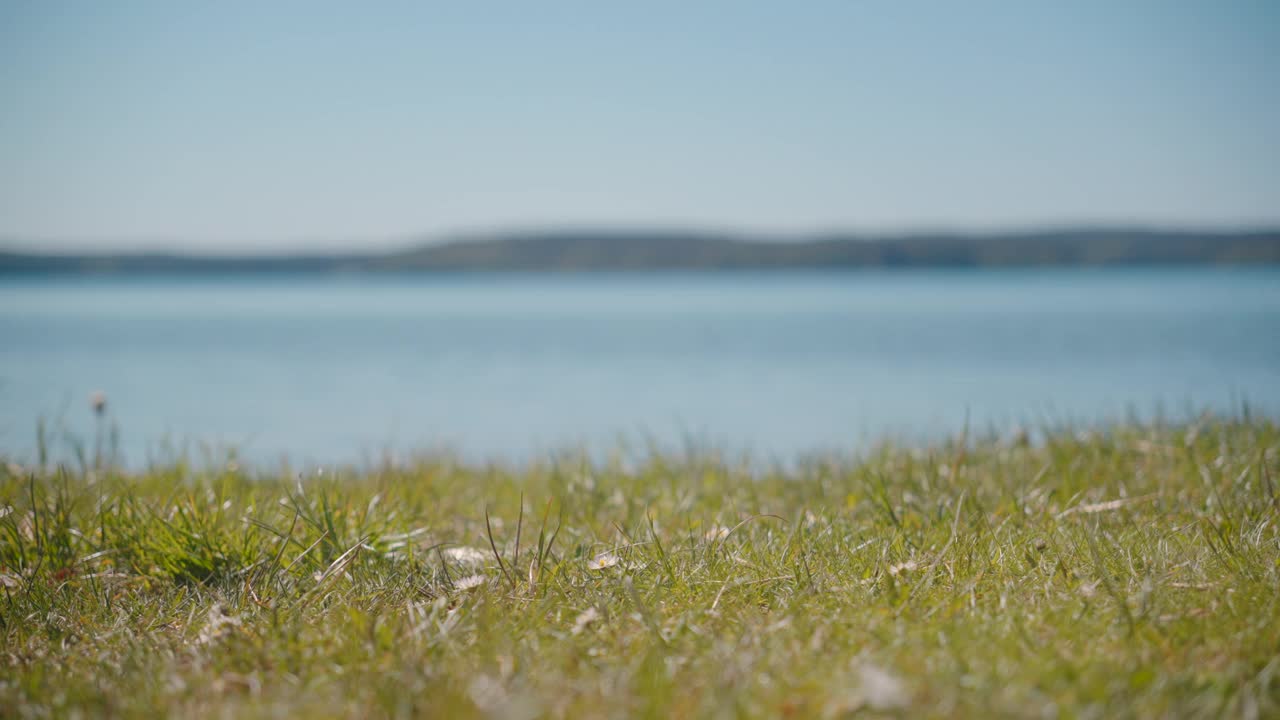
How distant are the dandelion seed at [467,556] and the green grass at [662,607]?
28 millimetres

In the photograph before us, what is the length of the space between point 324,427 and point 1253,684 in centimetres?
1448

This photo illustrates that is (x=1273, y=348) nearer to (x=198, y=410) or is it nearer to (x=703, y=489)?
(x=703, y=489)

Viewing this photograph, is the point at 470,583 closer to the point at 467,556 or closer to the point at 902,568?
the point at 467,556

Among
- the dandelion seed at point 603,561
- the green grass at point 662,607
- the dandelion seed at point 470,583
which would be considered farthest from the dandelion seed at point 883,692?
the dandelion seed at point 470,583

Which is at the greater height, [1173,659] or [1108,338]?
[1173,659]

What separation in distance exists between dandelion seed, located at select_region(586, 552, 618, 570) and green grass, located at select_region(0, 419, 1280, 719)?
2cm

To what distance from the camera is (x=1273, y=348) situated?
2292 centimetres

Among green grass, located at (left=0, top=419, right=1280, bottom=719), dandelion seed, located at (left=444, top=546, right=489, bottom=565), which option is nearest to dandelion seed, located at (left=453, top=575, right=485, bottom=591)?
green grass, located at (left=0, top=419, right=1280, bottom=719)

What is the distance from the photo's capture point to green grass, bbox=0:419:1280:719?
6.26 ft

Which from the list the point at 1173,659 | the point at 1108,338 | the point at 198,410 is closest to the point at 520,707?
the point at 1173,659

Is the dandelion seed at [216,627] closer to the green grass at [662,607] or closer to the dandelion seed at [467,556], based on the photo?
the green grass at [662,607]

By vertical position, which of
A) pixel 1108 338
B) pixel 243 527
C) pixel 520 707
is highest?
pixel 520 707

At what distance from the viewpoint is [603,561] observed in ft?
9.46

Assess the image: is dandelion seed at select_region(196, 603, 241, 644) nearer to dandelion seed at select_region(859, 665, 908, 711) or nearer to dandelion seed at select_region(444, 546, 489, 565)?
dandelion seed at select_region(444, 546, 489, 565)
